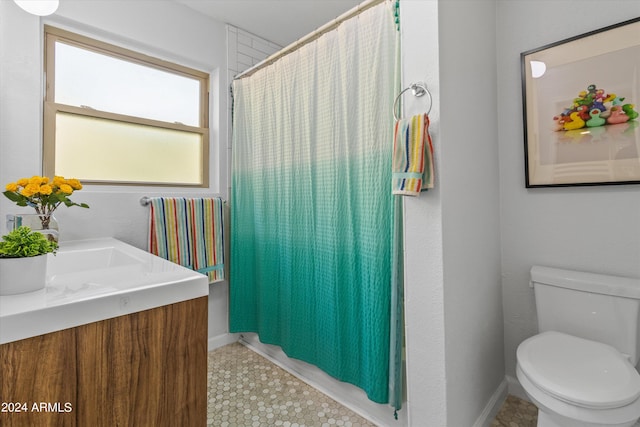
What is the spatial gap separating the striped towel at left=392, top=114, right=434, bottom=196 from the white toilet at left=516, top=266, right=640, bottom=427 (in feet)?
2.75

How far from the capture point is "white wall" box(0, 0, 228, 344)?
57.4 inches

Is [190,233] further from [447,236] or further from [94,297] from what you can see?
[447,236]

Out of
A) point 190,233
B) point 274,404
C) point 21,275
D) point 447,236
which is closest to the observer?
point 21,275

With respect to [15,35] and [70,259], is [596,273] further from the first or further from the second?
[15,35]

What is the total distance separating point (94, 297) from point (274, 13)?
87.1 inches

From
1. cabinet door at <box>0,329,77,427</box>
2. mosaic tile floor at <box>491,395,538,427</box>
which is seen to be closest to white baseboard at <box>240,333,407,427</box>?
mosaic tile floor at <box>491,395,538,427</box>

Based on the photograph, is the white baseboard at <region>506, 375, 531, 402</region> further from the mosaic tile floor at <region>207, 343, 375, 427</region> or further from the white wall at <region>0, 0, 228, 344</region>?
the white wall at <region>0, 0, 228, 344</region>

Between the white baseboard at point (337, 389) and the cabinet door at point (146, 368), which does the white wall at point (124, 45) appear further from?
the cabinet door at point (146, 368)

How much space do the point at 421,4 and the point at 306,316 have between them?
5.23 feet

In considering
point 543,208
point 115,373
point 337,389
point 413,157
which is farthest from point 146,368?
point 543,208

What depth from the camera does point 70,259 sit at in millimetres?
1312

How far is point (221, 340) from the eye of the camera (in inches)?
89.0

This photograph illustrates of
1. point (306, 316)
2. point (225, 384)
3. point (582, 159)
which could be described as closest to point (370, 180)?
point (306, 316)

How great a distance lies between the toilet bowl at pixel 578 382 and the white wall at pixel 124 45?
1989mm
